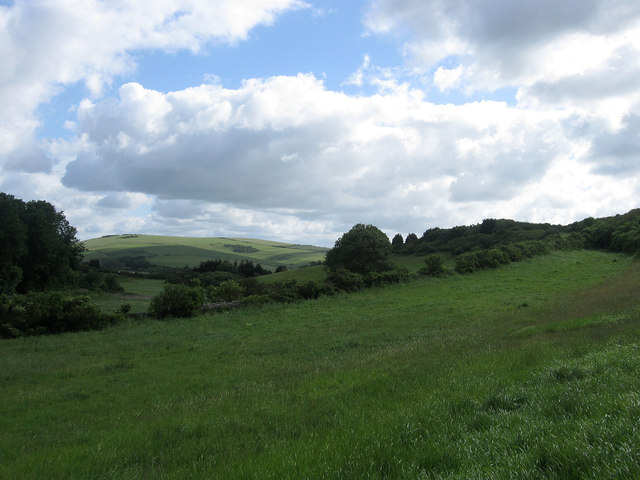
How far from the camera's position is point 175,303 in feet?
90.8

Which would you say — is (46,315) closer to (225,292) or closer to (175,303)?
(175,303)

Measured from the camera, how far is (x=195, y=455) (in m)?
6.23

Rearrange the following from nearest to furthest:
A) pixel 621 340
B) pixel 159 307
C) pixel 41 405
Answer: pixel 621 340 → pixel 41 405 → pixel 159 307

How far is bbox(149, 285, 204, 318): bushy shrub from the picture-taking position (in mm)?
27719

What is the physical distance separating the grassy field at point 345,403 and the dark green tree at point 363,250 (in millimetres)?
28546

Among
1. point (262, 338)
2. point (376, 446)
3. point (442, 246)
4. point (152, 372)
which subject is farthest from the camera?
point (442, 246)

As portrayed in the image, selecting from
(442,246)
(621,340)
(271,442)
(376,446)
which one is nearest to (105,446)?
(271,442)

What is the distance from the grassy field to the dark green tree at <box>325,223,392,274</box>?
28546 millimetres

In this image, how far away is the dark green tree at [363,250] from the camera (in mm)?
48719

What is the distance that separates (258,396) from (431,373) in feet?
14.1

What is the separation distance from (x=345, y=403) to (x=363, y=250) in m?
41.1

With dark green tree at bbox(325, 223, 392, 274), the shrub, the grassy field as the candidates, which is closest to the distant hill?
the shrub

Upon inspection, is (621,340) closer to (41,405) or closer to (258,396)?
(258,396)

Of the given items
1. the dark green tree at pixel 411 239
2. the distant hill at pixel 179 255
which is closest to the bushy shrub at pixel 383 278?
the dark green tree at pixel 411 239
